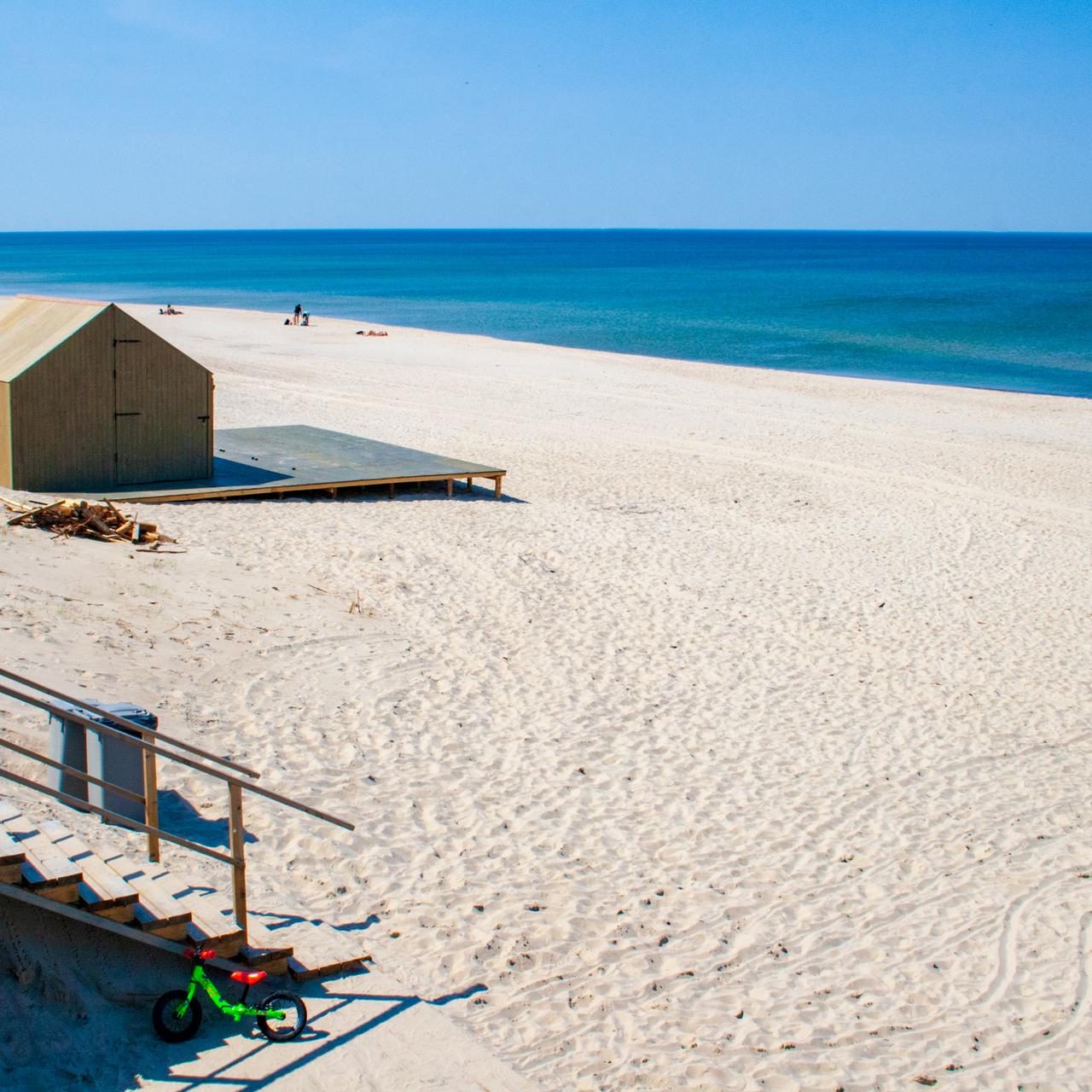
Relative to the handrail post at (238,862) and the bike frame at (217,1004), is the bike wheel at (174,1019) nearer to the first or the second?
the bike frame at (217,1004)

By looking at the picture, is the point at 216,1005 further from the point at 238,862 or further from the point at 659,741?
the point at 659,741

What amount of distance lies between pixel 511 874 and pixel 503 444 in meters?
15.8

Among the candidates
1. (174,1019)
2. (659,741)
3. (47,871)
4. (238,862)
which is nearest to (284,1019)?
(174,1019)

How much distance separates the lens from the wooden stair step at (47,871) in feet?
17.1

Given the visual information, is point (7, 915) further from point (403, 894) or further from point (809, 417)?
point (809, 417)

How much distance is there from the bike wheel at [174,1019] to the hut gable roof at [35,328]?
11.2m

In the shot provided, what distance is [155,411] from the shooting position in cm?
1583

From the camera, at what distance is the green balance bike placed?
5.27 metres

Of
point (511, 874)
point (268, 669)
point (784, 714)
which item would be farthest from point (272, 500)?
point (511, 874)

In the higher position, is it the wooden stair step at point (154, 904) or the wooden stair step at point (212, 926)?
the wooden stair step at point (154, 904)

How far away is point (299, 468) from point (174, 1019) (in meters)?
12.8

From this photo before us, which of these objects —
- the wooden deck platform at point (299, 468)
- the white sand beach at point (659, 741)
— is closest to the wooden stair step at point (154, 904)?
the white sand beach at point (659, 741)

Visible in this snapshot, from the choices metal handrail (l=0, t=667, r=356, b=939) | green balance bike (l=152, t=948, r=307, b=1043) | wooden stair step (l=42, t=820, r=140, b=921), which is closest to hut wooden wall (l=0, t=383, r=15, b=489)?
→ metal handrail (l=0, t=667, r=356, b=939)

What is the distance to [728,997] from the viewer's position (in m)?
6.37
